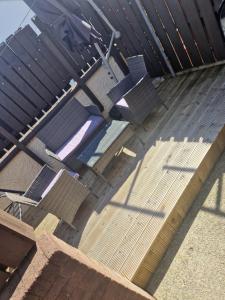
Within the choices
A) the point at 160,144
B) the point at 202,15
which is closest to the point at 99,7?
the point at 202,15

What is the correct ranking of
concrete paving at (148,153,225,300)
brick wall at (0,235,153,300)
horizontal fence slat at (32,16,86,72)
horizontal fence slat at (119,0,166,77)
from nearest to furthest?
brick wall at (0,235,153,300) < concrete paving at (148,153,225,300) < horizontal fence slat at (119,0,166,77) < horizontal fence slat at (32,16,86,72)

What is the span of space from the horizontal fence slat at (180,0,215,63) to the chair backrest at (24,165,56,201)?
157 inches

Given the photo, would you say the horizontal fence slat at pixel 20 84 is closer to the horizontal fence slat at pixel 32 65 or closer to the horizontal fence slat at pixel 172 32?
the horizontal fence slat at pixel 32 65

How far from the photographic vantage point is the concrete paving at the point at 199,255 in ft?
11.0

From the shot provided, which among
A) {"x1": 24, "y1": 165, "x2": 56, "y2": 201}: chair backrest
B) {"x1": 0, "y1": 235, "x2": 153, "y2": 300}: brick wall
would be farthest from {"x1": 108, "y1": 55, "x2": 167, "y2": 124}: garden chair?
{"x1": 0, "y1": 235, "x2": 153, "y2": 300}: brick wall

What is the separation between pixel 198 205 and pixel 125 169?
1.88 meters

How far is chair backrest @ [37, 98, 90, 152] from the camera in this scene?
700cm

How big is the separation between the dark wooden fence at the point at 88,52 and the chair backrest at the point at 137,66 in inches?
36.4

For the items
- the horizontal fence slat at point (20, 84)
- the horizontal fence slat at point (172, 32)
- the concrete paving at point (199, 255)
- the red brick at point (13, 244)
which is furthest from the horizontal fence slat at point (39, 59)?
the red brick at point (13, 244)

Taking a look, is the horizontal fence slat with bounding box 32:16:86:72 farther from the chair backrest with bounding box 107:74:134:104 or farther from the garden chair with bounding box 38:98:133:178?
the chair backrest with bounding box 107:74:134:104

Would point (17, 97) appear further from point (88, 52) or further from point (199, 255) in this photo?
point (199, 255)

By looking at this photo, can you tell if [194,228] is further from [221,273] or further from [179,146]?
[179,146]

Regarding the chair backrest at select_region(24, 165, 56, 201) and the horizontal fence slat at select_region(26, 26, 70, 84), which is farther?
the horizontal fence slat at select_region(26, 26, 70, 84)

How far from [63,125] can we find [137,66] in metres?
2.14
